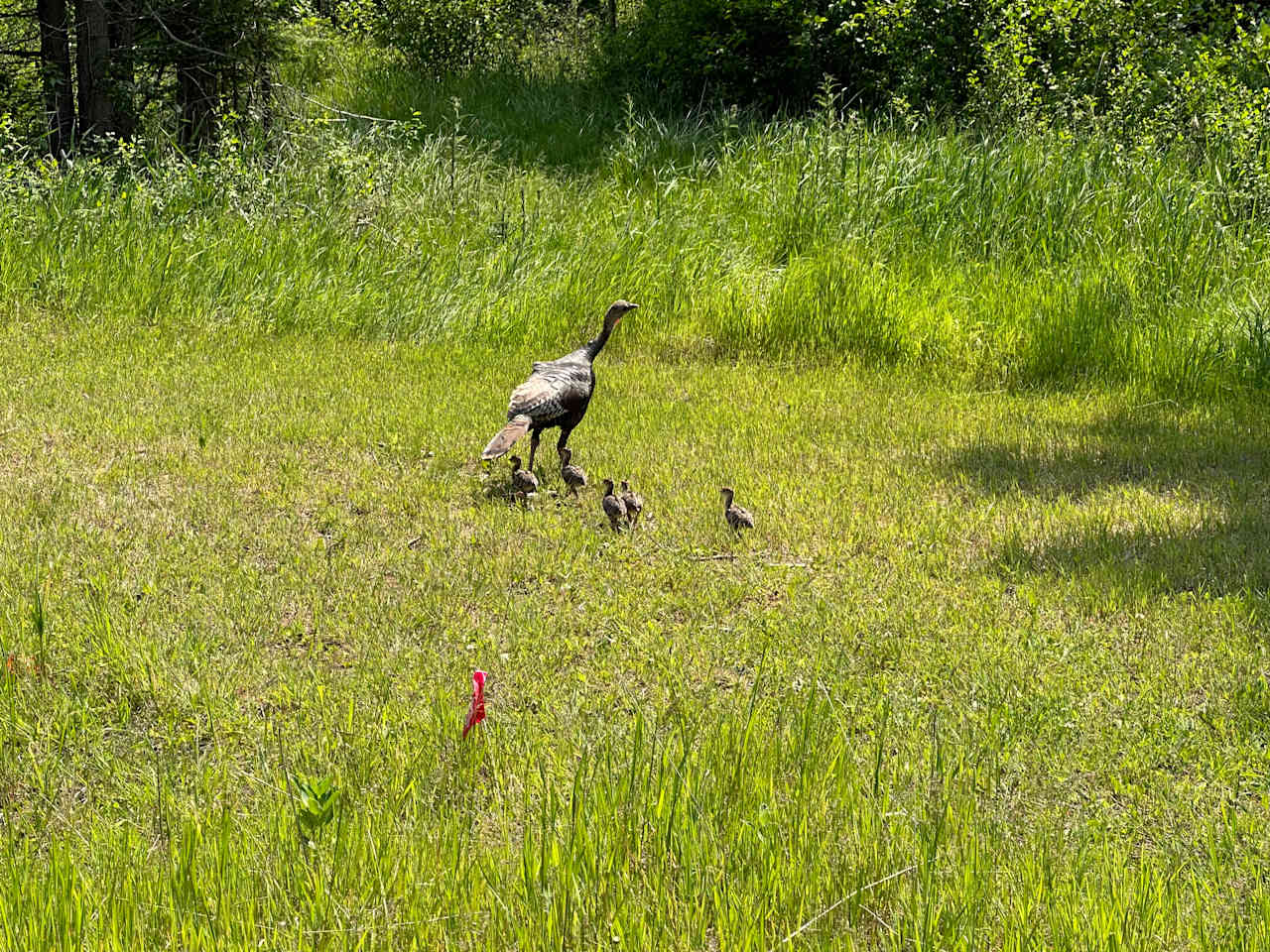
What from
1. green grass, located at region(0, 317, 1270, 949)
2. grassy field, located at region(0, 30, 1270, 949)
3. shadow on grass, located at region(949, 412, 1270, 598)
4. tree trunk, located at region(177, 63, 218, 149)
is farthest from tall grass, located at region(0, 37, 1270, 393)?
green grass, located at region(0, 317, 1270, 949)

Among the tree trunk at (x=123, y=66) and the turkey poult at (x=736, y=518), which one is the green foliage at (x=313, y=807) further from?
the tree trunk at (x=123, y=66)

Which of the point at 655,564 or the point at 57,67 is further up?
the point at 57,67

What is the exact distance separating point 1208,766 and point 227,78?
1438 centimetres

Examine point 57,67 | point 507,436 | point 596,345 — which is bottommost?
point 507,436

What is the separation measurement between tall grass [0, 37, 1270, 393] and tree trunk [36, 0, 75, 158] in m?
3.10

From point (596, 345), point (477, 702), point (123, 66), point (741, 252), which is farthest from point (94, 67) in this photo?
point (477, 702)

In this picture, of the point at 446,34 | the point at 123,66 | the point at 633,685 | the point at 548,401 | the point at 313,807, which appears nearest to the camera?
the point at 313,807

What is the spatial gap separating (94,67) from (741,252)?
302 inches

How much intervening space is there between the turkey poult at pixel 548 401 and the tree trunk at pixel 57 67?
34.9ft

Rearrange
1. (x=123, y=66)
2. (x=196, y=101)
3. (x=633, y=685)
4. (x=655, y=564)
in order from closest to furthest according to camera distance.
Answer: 1. (x=633, y=685)
2. (x=655, y=564)
3. (x=123, y=66)
4. (x=196, y=101)

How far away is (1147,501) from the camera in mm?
6664

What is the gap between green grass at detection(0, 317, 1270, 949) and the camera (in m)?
2.87

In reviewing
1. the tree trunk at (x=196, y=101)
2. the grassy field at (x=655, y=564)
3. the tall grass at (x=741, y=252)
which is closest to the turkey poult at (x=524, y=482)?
the grassy field at (x=655, y=564)

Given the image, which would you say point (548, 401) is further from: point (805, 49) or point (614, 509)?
point (805, 49)
